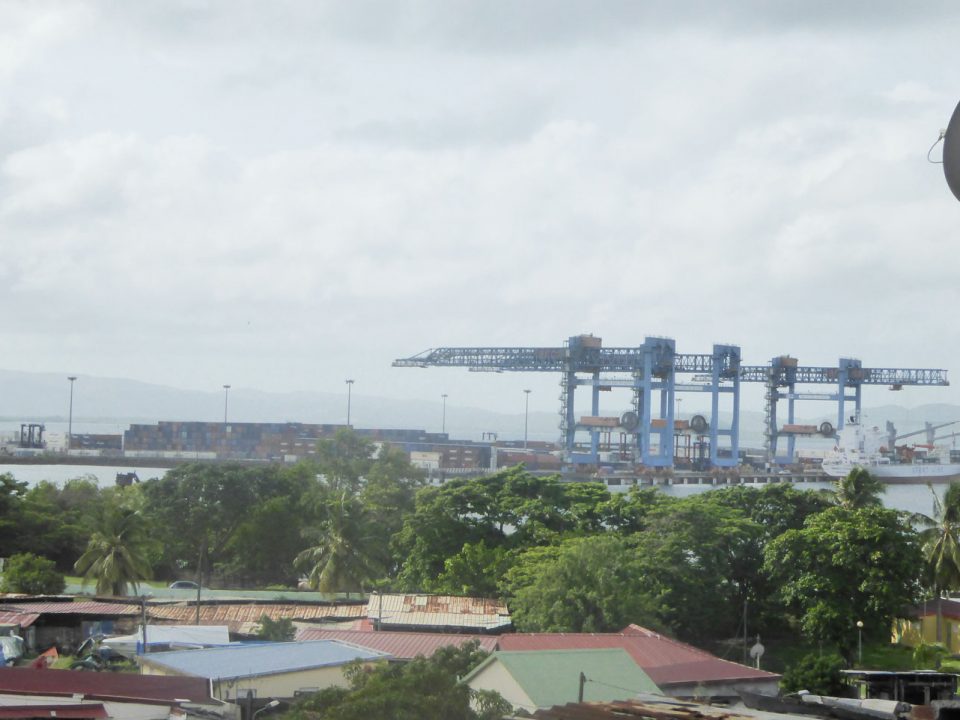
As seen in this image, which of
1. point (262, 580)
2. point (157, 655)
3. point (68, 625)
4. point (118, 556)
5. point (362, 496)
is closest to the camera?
point (157, 655)

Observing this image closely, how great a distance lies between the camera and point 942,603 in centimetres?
2372

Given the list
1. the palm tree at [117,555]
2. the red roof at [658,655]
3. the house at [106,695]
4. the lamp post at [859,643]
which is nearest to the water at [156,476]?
the palm tree at [117,555]

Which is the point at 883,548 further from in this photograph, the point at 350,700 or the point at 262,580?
the point at 262,580

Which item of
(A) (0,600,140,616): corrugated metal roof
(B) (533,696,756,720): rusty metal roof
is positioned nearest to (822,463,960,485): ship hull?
(A) (0,600,140,616): corrugated metal roof

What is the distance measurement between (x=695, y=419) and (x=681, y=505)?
197 ft

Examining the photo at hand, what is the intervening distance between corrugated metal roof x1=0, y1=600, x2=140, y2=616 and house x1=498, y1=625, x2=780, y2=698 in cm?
789

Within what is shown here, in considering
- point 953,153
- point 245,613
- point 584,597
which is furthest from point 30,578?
point 953,153

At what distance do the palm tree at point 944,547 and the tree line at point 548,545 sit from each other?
0.04 m

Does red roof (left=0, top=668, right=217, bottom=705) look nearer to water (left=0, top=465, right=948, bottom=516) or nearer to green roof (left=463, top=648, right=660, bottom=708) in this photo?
green roof (left=463, top=648, right=660, bottom=708)

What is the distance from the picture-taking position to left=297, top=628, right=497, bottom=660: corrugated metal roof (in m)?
15.5

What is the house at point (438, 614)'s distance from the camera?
1984 centimetres

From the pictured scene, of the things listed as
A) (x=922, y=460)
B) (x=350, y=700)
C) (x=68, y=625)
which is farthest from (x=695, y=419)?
(x=350, y=700)

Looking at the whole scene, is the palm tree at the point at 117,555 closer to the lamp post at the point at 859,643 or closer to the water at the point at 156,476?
the lamp post at the point at 859,643

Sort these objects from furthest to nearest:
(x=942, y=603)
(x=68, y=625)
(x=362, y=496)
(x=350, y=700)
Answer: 1. (x=362, y=496)
2. (x=942, y=603)
3. (x=68, y=625)
4. (x=350, y=700)
